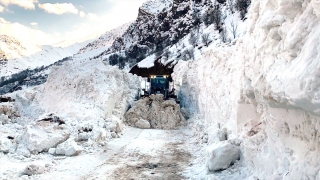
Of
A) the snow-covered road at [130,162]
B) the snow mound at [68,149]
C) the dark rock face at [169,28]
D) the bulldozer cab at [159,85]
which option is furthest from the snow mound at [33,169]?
the dark rock face at [169,28]

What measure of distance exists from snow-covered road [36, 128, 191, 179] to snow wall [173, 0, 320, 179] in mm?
2419

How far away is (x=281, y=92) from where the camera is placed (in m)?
4.84

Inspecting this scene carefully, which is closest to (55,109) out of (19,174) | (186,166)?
(19,174)

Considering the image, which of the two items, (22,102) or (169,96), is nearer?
(22,102)

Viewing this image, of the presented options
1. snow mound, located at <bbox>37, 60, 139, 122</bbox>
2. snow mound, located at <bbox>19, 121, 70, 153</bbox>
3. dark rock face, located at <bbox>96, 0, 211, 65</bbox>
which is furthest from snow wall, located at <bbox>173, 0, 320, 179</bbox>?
dark rock face, located at <bbox>96, 0, 211, 65</bbox>

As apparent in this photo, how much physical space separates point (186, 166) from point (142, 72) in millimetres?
58121

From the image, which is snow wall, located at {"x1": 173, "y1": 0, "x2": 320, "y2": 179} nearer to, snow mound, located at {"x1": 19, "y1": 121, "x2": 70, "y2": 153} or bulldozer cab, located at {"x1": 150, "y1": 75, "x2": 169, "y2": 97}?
snow mound, located at {"x1": 19, "y1": 121, "x2": 70, "y2": 153}

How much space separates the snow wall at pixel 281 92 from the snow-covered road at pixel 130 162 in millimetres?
2419

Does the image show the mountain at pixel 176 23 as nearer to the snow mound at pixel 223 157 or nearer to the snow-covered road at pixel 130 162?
the snow-covered road at pixel 130 162

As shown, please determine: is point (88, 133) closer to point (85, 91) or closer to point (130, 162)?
point (130, 162)

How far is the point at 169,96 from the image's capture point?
2331 cm

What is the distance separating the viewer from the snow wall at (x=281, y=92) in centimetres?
418

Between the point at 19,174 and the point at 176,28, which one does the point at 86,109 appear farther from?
the point at 176,28

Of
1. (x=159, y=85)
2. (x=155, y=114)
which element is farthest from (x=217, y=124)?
(x=159, y=85)
